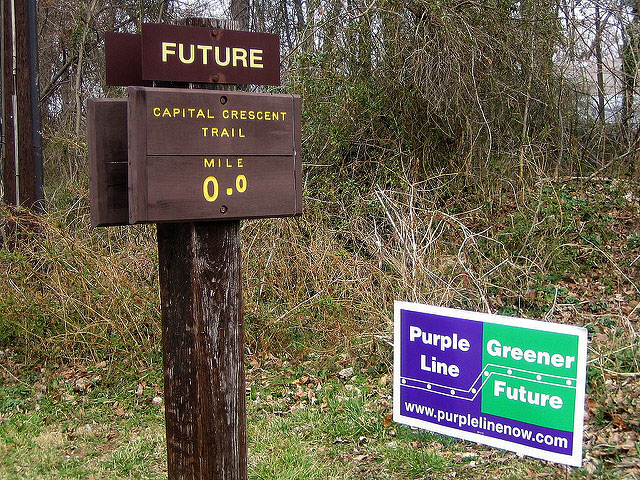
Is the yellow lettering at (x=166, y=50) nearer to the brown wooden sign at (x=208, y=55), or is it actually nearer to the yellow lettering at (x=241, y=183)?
the brown wooden sign at (x=208, y=55)

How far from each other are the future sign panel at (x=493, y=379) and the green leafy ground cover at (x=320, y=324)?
3.05 feet

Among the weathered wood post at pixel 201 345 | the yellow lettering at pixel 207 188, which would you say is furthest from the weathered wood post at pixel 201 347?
the yellow lettering at pixel 207 188

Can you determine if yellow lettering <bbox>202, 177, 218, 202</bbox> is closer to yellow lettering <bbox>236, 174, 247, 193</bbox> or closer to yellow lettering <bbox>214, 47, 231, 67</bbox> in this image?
yellow lettering <bbox>236, 174, 247, 193</bbox>

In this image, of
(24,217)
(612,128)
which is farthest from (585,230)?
(24,217)

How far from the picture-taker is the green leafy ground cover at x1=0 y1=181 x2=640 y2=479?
5113 millimetres

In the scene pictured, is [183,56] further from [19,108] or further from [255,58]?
[19,108]

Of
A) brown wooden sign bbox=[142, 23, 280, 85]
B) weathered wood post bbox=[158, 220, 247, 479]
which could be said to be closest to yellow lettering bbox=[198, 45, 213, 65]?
brown wooden sign bbox=[142, 23, 280, 85]

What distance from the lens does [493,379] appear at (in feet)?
11.6

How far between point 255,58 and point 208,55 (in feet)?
0.79

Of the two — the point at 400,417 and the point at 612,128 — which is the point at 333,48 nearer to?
the point at 612,128

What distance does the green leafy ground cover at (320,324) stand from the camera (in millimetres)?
5113

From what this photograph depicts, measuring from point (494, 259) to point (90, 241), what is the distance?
4.95m

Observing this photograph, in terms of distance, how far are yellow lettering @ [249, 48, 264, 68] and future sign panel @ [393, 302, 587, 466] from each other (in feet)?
4.73

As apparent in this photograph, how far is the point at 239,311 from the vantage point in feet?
11.6
